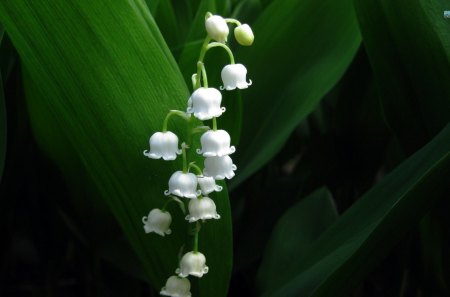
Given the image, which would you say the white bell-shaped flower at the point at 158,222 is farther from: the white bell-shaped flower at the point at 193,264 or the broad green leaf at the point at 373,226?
the broad green leaf at the point at 373,226

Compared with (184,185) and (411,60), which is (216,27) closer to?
(184,185)

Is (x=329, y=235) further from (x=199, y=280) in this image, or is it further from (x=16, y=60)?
(x=16, y=60)

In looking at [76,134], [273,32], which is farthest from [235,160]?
[76,134]

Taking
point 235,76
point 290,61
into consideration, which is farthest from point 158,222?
point 290,61

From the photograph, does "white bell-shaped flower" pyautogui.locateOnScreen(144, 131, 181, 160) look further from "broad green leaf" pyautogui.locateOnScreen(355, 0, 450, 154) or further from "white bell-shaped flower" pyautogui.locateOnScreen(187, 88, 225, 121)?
"broad green leaf" pyautogui.locateOnScreen(355, 0, 450, 154)

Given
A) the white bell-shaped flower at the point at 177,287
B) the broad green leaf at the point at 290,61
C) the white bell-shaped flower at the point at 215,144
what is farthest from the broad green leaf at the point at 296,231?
the white bell-shaped flower at the point at 215,144

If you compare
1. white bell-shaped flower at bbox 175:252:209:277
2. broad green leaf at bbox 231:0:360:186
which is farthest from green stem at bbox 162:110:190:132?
broad green leaf at bbox 231:0:360:186
